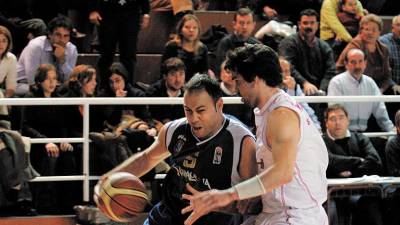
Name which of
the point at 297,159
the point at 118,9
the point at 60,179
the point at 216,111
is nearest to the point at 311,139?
the point at 297,159

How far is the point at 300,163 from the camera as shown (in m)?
5.03

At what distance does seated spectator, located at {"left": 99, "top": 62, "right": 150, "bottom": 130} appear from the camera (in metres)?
8.55

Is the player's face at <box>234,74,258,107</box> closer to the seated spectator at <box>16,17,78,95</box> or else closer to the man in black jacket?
the seated spectator at <box>16,17,78,95</box>

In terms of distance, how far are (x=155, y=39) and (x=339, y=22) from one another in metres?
2.18

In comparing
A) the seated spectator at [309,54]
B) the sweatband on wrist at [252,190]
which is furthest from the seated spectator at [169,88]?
the sweatband on wrist at [252,190]

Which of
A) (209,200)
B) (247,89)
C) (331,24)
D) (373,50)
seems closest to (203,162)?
(247,89)

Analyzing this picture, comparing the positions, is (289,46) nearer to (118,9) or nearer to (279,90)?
(118,9)

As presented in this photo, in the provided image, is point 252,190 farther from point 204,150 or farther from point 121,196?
point 121,196

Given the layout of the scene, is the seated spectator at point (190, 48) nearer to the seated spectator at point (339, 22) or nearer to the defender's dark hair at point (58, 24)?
the defender's dark hair at point (58, 24)

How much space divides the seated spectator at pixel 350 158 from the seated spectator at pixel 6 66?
299 cm

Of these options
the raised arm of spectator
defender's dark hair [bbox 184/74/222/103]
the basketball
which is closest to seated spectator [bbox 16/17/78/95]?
the raised arm of spectator

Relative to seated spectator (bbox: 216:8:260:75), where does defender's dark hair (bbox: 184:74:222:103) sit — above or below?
below

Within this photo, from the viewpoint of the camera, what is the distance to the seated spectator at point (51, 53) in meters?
9.57

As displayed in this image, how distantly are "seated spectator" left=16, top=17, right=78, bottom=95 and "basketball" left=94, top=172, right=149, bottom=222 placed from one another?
3.94m
